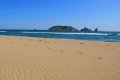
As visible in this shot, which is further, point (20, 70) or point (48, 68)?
point (48, 68)

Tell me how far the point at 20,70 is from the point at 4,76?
91 cm

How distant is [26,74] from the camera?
6.79 m

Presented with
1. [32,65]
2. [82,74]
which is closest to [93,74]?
[82,74]

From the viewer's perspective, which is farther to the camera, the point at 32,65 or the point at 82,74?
the point at 32,65

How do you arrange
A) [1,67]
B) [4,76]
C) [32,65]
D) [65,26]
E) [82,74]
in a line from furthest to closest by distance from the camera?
1. [65,26]
2. [32,65]
3. [1,67]
4. [82,74]
5. [4,76]

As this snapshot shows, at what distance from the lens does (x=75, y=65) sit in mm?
8430

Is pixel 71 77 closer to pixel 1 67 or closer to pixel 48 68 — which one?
pixel 48 68

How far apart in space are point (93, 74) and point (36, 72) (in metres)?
1.99

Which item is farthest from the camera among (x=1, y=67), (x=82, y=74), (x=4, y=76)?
(x=1, y=67)

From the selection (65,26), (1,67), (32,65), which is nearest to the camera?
(1,67)

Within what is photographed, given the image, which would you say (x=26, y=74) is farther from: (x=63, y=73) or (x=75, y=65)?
(x=75, y=65)

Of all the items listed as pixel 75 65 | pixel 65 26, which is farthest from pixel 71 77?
pixel 65 26

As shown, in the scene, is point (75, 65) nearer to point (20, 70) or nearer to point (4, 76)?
point (20, 70)

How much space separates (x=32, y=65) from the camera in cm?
814
